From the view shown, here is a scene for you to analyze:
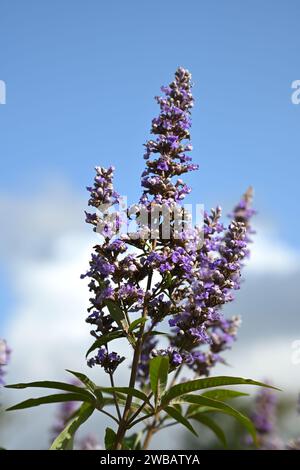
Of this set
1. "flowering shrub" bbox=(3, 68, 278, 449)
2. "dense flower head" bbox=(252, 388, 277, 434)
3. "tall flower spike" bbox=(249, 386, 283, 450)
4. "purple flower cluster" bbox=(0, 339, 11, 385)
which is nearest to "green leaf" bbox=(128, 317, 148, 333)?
"flowering shrub" bbox=(3, 68, 278, 449)

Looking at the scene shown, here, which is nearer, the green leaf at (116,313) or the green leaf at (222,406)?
the green leaf at (222,406)

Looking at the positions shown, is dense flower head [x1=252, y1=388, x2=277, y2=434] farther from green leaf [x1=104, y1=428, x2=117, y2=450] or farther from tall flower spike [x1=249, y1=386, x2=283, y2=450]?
green leaf [x1=104, y1=428, x2=117, y2=450]

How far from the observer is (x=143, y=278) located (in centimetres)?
664

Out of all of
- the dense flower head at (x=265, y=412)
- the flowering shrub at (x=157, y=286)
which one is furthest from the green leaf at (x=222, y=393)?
the dense flower head at (x=265, y=412)

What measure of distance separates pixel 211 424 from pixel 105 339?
309 cm

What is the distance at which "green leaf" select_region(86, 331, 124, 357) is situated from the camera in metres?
6.30

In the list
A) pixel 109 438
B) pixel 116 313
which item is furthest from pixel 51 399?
pixel 116 313

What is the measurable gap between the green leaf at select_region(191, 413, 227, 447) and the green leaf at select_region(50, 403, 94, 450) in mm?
2290

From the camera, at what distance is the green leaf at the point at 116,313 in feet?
20.8

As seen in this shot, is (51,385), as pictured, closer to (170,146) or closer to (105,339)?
(105,339)

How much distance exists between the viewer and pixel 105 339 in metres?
6.32

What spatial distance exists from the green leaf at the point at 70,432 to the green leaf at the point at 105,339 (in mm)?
694

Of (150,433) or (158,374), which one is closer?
(158,374)

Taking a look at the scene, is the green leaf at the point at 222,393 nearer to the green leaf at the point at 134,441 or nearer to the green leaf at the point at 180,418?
the green leaf at the point at 180,418
